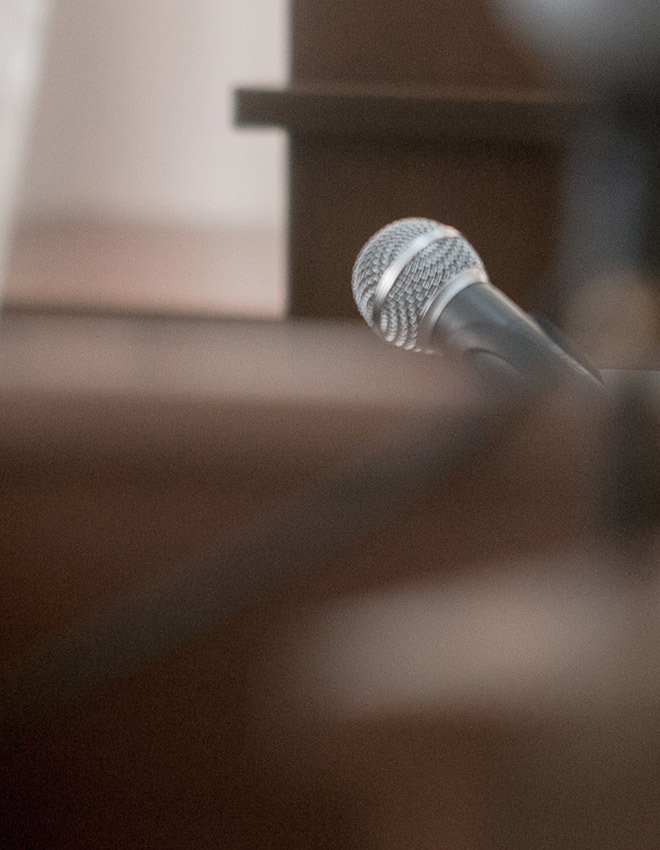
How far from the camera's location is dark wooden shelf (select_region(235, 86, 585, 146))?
0.55 m

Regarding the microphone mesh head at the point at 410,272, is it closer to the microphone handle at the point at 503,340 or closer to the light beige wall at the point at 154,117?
the microphone handle at the point at 503,340

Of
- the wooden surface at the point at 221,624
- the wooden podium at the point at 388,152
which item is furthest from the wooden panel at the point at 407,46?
the wooden surface at the point at 221,624

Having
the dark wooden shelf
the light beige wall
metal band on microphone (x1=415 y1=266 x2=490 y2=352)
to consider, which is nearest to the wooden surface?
metal band on microphone (x1=415 y1=266 x2=490 y2=352)

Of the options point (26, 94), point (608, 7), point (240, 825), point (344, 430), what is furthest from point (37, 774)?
point (26, 94)

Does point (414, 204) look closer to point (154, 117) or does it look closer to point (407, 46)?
point (407, 46)

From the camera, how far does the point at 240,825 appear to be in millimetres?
355

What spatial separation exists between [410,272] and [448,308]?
0.02 m

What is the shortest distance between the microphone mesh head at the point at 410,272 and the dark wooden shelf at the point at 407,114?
0.30m

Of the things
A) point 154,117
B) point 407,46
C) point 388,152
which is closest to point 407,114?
point 388,152

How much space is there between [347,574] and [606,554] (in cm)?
11

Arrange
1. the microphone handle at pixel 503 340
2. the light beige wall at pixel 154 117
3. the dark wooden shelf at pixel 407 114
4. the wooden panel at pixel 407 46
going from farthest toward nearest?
1. the light beige wall at pixel 154 117
2. the wooden panel at pixel 407 46
3. the dark wooden shelf at pixel 407 114
4. the microphone handle at pixel 503 340

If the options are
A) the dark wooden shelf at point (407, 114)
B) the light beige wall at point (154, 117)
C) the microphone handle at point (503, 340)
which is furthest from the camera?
the light beige wall at point (154, 117)

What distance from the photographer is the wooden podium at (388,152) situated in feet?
1.86

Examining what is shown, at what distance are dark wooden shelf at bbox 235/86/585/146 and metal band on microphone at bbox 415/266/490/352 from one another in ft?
1.07
